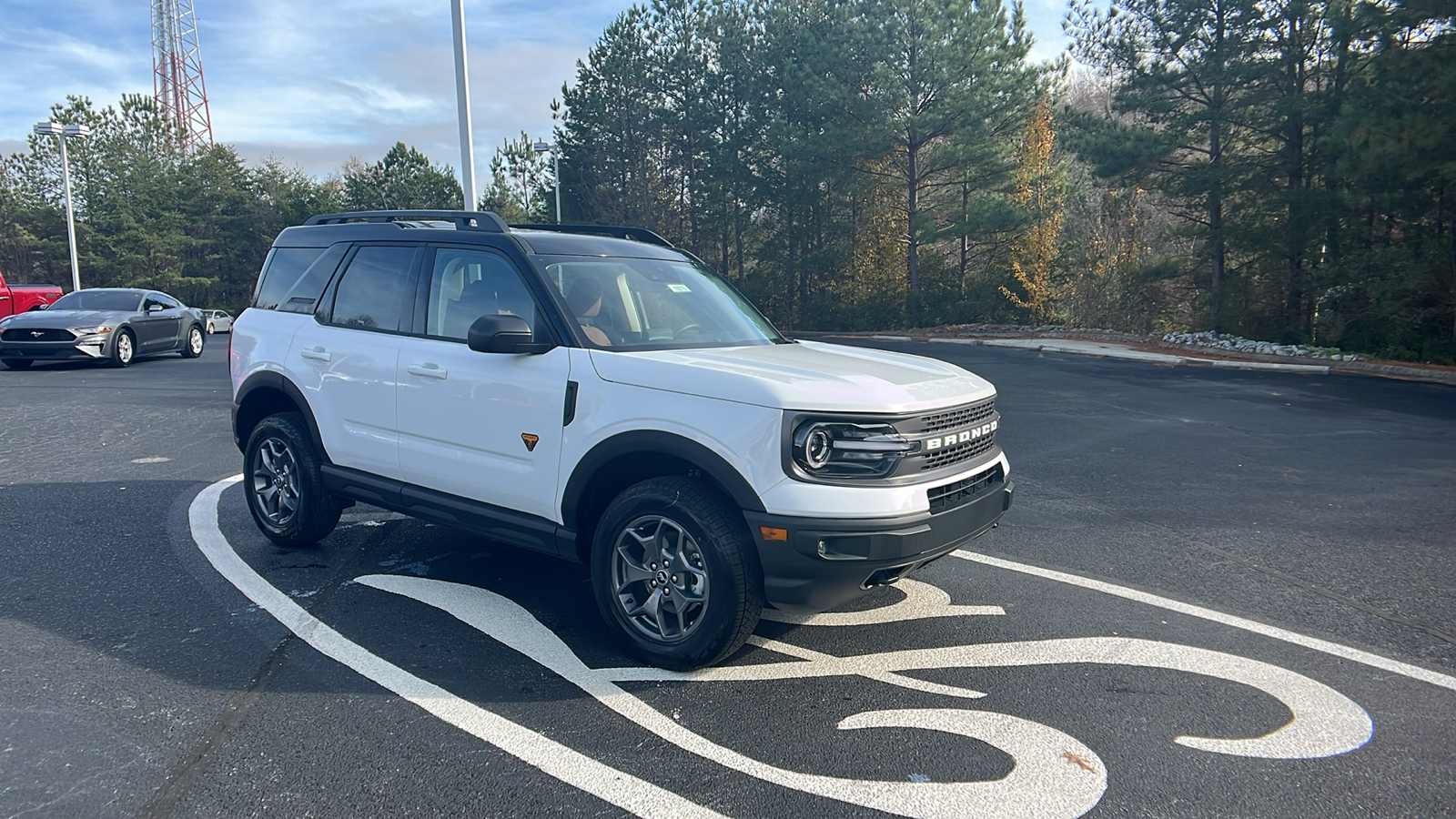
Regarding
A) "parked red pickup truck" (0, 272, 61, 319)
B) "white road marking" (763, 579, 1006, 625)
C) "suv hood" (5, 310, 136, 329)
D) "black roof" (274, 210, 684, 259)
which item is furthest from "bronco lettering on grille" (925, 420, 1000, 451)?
"parked red pickup truck" (0, 272, 61, 319)

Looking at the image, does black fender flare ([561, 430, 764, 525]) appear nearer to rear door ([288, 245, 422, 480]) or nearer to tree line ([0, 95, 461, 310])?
rear door ([288, 245, 422, 480])

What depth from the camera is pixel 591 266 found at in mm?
4684

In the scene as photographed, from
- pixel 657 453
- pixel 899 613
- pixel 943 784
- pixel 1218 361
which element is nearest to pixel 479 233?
pixel 657 453

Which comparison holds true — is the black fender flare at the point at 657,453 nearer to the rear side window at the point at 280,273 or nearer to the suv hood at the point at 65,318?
the rear side window at the point at 280,273

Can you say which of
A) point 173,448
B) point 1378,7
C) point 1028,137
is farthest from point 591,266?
point 1028,137

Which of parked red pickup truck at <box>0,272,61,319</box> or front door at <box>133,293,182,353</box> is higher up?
parked red pickup truck at <box>0,272,61,319</box>

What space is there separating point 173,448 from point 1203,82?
72.8 ft

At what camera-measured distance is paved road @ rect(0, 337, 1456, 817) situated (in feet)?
9.68

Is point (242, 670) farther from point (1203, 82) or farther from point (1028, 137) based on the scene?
point (1028, 137)

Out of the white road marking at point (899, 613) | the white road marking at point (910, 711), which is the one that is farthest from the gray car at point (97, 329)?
the white road marking at point (899, 613)

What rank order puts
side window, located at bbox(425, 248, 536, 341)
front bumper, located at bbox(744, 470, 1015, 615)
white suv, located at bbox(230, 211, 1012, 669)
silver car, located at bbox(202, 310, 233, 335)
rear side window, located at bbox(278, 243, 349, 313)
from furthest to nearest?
silver car, located at bbox(202, 310, 233, 335), rear side window, located at bbox(278, 243, 349, 313), side window, located at bbox(425, 248, 536, 341), white suv, located at bbox(230, 211, 1012, 669), front bumper, located at bbox(744, 470, 1015, 615)

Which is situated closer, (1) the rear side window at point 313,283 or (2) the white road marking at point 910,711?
(2) the white road marking at point 910,711

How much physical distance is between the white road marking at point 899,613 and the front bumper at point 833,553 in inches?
33.3

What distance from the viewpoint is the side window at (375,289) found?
4996mm
